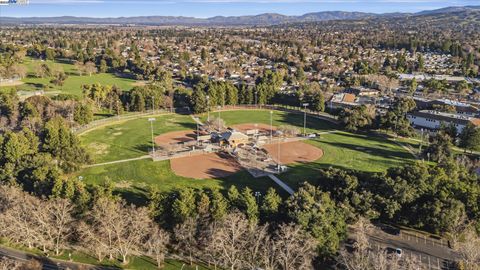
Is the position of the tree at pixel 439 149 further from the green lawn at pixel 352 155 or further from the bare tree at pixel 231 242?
the bare tree at pixel 231 242

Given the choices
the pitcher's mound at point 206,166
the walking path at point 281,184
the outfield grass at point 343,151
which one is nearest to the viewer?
the walking path at point 281,184

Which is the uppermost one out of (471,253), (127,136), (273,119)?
(471,253)

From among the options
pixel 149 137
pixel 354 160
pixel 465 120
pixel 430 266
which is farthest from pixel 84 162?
pixel 465 120

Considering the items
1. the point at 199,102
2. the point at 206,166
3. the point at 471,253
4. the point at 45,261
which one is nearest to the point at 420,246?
the point at 471,253

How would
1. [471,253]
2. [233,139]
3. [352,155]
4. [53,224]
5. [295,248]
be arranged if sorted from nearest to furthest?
1. [471,253]
2. [295,248]
3. [53,224]
4. [352,155]
5. [233,139]

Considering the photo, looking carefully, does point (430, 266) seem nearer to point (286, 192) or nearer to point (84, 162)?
point (286, 192)

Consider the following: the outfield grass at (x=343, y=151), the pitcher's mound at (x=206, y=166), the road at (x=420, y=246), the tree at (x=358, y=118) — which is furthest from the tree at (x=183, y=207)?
the tree at (x=358, y=118)

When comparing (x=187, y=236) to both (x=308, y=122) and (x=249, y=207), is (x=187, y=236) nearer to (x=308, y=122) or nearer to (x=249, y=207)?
(x=249, y=207)
